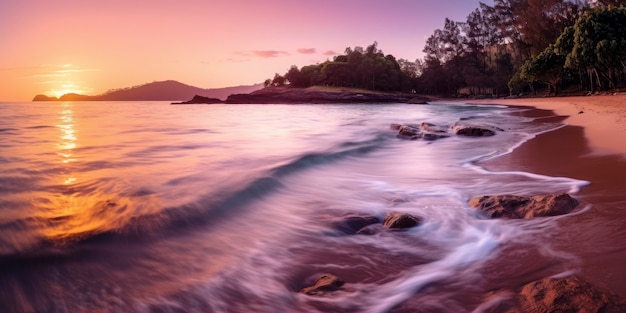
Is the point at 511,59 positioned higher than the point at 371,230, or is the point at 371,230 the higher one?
the point at 511,59

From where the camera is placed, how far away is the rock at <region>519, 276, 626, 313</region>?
9.35ft

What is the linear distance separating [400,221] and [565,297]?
99.7 inches

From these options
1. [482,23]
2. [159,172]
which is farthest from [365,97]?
[159,172]

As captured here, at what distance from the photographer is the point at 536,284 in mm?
3279

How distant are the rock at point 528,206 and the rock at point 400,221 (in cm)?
107

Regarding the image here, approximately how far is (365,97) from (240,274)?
3541 inches

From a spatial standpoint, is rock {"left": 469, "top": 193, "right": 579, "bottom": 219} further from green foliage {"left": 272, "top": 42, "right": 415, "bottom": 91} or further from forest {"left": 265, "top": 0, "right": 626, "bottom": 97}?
green foliage {"left": 272, "top": 42, "right": 415, "bottom": 91}

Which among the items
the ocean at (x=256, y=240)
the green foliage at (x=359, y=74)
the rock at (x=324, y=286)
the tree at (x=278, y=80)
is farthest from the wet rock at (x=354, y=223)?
the tree at (x=278, y=80)

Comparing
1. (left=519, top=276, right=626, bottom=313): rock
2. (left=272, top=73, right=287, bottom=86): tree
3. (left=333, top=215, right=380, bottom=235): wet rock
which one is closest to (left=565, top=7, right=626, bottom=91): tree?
(left=333, top=215, right=380, bottom=235): wet rock

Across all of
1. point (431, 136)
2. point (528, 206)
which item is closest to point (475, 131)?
point (431, 136)

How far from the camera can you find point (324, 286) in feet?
12.4

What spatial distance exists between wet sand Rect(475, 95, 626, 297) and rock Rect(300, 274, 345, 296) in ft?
6.87

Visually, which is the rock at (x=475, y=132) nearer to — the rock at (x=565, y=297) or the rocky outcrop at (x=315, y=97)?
the rock at (x=565, y=297)

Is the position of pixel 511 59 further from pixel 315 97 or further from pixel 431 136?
pixel 431 136
